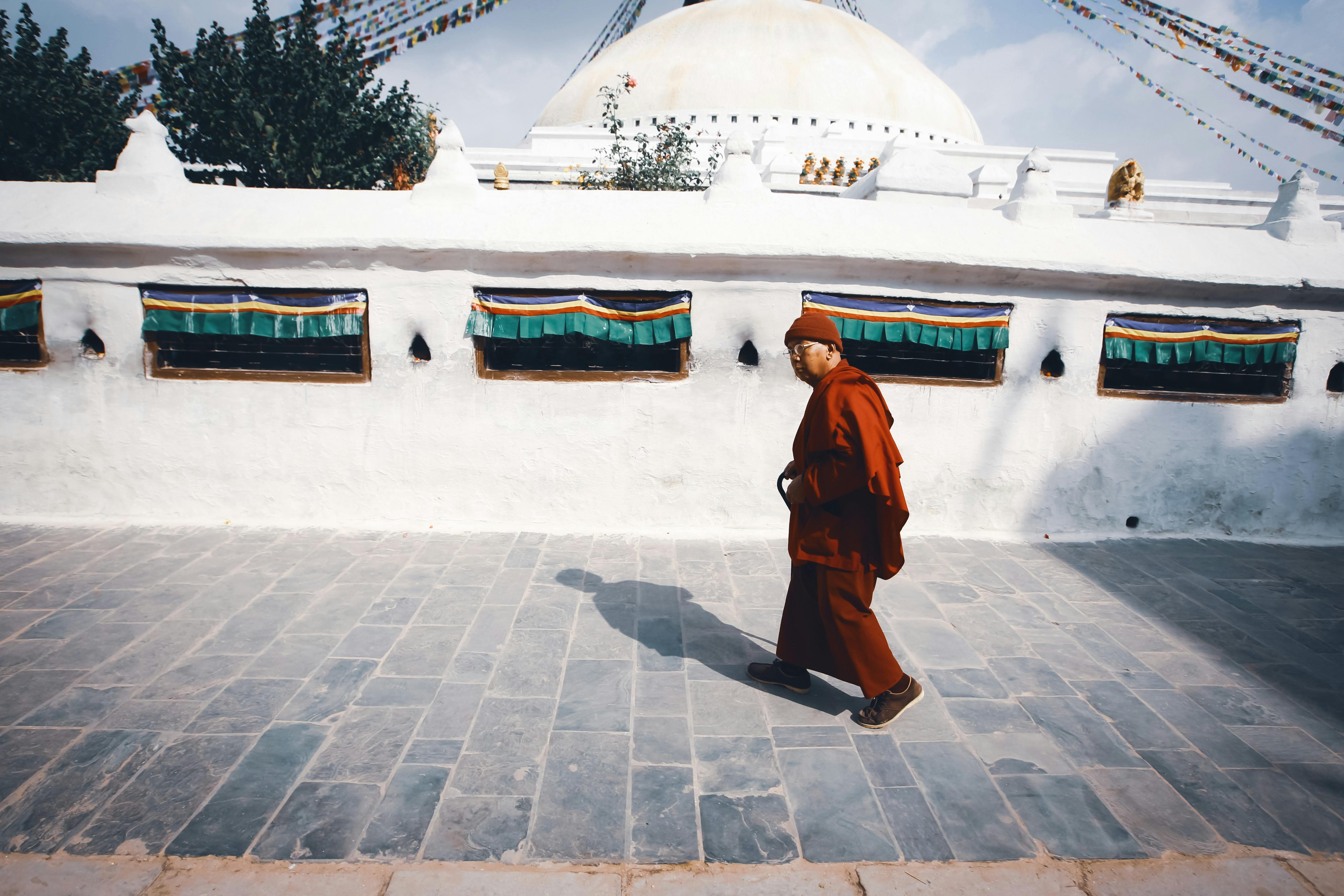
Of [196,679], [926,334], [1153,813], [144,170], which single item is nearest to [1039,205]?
[926,334]

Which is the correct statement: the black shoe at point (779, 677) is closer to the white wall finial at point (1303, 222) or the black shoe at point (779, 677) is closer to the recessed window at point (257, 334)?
the recessed window at point (257, 334)

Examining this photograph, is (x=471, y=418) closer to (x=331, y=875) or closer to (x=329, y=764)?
(x=329, y=764)

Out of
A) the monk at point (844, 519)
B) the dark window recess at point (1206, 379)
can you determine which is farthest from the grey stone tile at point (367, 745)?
the dark window recess at point (1206, 379)

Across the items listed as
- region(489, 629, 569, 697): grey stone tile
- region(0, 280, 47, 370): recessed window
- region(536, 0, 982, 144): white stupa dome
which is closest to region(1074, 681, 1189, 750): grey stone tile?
region(489, 629, 569, 697): grey stone tile

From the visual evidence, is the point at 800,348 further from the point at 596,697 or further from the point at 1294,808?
the point at 1294,808

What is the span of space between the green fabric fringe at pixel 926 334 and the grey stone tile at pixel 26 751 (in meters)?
5.56

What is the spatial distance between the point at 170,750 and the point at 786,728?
2.84m

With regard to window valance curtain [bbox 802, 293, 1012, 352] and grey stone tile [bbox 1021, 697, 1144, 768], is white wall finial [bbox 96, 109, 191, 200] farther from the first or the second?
grey stone tile [bbox 1021, 697, 1144, 768]

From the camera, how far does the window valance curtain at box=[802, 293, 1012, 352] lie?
5.72 metres

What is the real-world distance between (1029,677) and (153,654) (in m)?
4.99

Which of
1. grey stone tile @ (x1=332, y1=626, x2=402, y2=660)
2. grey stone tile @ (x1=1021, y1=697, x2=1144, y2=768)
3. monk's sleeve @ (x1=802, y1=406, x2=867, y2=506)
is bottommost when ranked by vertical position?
grey stone tile @ (x1=1021, y1=697, x2=1144, y2=768)

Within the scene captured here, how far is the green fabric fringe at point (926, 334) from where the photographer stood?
574cm

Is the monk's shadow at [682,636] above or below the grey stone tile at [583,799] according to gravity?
above

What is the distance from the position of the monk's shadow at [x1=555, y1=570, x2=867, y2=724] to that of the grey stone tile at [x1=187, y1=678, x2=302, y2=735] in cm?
184
